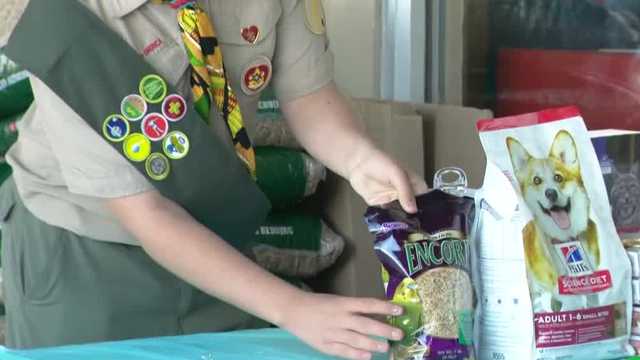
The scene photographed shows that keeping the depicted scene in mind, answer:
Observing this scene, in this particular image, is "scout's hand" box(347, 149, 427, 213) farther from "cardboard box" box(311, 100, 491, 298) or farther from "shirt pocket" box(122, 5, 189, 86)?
"cardboard box" box(311, 100, 491, 298)

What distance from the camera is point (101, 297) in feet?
4.39

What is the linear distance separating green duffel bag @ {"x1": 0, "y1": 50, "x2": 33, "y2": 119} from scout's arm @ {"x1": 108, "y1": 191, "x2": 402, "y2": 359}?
4.14 feet

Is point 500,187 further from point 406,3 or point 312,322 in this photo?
point 406,3

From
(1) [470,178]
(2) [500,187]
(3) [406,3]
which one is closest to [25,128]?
(2) [500,187]

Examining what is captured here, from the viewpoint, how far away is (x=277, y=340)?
1.25 metres

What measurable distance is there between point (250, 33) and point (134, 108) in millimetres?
214

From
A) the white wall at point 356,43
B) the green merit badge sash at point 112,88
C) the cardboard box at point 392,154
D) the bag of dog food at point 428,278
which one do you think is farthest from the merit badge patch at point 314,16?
the white wall at point 356,43

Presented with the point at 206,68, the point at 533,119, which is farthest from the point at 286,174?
the point at 533,119

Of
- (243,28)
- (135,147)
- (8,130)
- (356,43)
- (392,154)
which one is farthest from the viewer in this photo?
(356,43)

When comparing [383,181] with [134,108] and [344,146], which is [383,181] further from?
[134,108]

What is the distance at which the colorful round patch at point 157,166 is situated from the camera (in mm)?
1187

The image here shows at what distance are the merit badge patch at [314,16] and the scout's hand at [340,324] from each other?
427mm

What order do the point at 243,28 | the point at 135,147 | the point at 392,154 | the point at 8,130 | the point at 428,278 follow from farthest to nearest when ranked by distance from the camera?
the point at 8,130
the point at 392,154
the point at 243,28
the point at 135,147
the point at 428,278

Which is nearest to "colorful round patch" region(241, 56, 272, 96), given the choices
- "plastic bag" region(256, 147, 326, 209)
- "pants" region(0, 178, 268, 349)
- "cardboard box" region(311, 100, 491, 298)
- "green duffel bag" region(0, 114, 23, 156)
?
"pants" region(0, 178, 268, 349)
